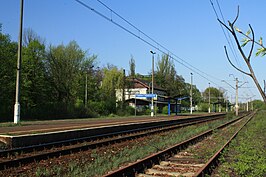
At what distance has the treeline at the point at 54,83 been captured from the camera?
37062mm

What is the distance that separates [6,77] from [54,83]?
14.5 metres

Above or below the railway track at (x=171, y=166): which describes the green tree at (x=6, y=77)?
above

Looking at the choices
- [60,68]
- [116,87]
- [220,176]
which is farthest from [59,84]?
[220,176]

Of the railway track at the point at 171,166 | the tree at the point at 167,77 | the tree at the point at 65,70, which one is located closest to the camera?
the railway track at the point at 171,166

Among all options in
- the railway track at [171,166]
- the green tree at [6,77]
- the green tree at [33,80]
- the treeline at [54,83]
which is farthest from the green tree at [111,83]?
the railway track at [171,166]

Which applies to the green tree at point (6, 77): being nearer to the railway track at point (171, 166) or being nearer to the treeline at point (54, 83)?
the treeline at point (54, 83)

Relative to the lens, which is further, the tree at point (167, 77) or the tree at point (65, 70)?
the tree at point (167, 77)

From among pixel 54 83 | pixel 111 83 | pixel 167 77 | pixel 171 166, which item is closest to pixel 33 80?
pixel 54 83

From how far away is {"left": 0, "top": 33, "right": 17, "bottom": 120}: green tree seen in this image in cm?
3519

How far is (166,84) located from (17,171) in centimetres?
8529

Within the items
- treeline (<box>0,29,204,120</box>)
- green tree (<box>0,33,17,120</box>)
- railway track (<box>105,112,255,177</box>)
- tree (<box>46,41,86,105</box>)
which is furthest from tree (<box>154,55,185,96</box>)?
railway track (<box>105,112,255,177</box>)

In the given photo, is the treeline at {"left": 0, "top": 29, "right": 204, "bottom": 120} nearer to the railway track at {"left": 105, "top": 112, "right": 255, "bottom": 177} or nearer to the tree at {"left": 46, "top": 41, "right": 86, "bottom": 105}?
the tree at {"left": 46, "top": 41, "right": 86, "bottom": 105}

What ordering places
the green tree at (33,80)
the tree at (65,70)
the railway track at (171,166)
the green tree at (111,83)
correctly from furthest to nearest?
the green tree at (111,83) < the tree at (65,70) < the green tree at (33,80) < the railway track at (171,166)

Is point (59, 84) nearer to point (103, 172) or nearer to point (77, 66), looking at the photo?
point (77, 66)
